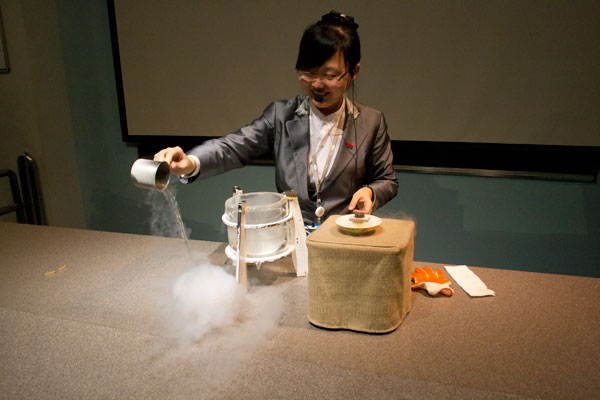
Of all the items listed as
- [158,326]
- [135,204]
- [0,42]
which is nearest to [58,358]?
[158,326]

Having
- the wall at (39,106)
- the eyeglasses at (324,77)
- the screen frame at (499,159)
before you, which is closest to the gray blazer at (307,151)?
the eyeglasses at (324,77)

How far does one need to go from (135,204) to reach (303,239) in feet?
8.41

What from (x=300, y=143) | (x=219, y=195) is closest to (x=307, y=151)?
(x=300, y=143)

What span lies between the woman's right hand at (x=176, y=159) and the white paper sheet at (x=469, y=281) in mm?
986

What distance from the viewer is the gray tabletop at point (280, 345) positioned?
864 mm

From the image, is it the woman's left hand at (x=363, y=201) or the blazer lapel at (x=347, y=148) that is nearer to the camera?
the woman's left hand at (x=363, y=201)

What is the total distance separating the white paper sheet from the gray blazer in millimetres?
377

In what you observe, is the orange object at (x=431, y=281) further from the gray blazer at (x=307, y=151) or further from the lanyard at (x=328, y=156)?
the lanyard at (x=328, y=156)

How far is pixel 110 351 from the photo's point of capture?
997 millimetres

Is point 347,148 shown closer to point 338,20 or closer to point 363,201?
point 363,201

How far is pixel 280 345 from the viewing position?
1.00 metres

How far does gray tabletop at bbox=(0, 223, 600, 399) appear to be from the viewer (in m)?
0.86

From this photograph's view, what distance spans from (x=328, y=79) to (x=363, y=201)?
44 cm

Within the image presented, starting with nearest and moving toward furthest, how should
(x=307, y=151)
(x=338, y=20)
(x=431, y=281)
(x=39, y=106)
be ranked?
(x=431, y=281) → (x=338, y=20) → (x=307, y=151) → (x=39, y=106)
